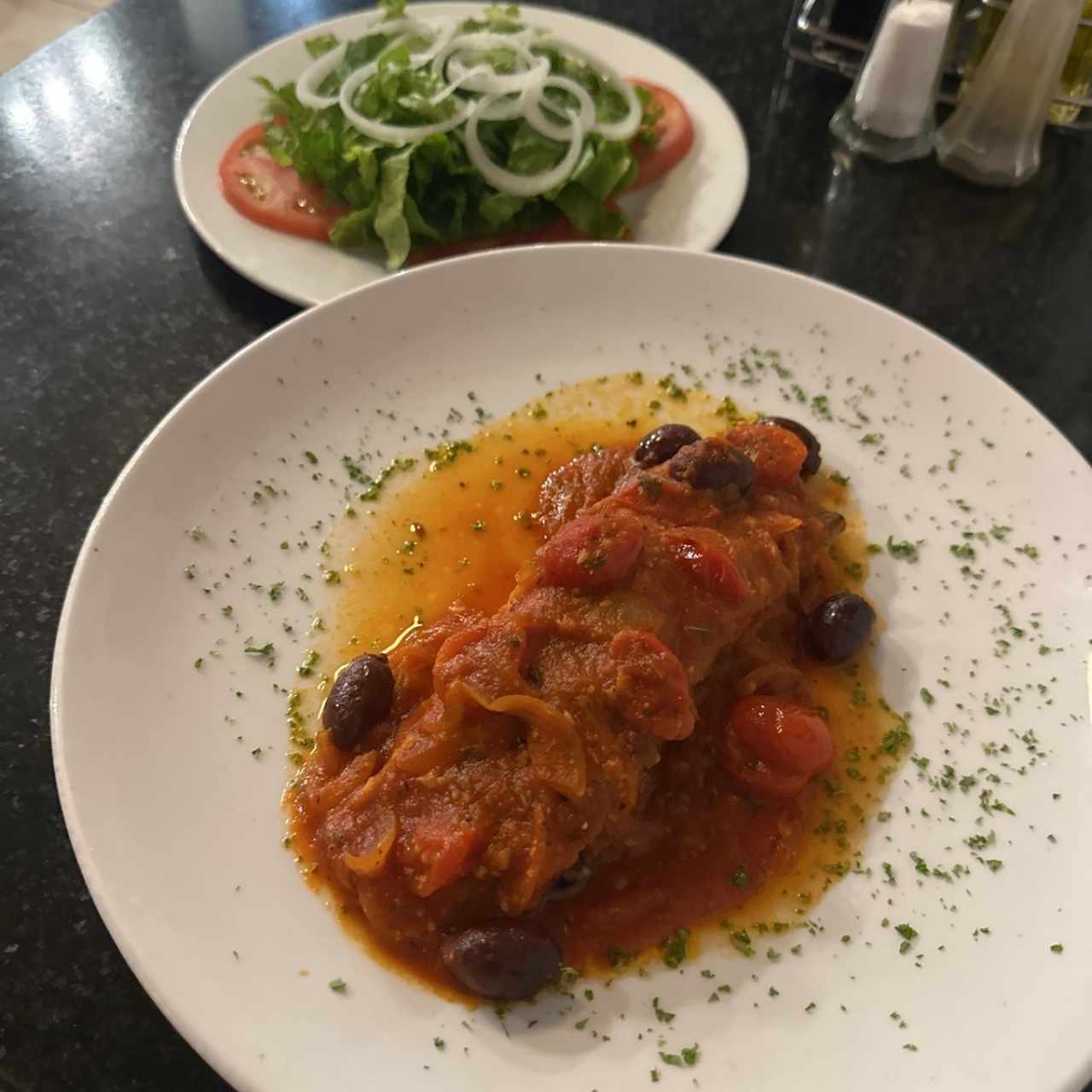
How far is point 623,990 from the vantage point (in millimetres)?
2500

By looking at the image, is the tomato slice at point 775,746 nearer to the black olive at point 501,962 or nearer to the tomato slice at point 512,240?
the black olive at point 501,962

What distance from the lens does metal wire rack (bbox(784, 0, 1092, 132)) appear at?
5156mm

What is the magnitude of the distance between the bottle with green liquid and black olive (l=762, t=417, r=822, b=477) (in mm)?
2807

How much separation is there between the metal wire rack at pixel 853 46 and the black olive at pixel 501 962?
196 inches

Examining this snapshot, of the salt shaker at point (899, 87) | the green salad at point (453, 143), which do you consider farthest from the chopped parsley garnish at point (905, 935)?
the salt shaker at point (899, 87)

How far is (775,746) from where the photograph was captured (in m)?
2.88

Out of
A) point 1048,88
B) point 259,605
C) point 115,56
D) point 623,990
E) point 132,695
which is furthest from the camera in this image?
point 115,56

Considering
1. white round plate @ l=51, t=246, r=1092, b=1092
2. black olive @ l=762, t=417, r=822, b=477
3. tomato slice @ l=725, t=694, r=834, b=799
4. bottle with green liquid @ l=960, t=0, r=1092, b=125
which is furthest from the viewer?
bottle with green liquid @ l=960, t=0, r=1092, b=125

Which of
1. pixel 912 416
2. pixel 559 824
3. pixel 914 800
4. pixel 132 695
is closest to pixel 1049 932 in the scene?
pixel 914 800

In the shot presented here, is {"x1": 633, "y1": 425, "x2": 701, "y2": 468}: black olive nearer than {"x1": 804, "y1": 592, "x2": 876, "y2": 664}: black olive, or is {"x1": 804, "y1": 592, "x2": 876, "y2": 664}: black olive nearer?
{"x1": 804, "y1": 592, "x2": 876, "y2": 664}: black olive

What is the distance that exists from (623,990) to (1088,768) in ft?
5.08

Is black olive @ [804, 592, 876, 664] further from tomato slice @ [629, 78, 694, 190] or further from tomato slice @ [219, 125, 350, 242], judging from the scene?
tomato slice @ [219, 125, 350, 242]


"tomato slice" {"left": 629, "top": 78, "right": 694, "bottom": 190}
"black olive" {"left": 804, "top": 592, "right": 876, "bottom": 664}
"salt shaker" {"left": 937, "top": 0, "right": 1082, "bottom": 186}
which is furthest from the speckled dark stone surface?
"black olive" {"left": 804, "top": 592, "right": 876, "bottom": 664}

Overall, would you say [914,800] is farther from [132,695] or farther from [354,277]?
[354,277]
